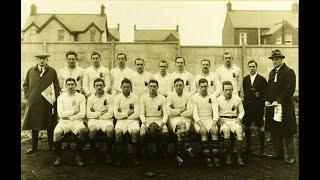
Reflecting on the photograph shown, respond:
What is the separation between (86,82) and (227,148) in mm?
1951

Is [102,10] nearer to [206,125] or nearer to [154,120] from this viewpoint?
[154,120]

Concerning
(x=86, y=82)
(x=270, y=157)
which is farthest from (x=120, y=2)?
(x=270, y=157)

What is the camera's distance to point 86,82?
5348 mm

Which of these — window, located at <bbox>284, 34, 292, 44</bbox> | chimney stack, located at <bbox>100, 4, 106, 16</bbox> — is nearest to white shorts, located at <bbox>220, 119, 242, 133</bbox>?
window, located at <bbox>284, 34, 292, 44</bbox>

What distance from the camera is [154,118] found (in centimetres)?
506

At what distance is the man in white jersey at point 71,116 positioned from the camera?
16.0ft

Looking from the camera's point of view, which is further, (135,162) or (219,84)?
(219,84)

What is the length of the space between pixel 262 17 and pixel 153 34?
59.4 inches

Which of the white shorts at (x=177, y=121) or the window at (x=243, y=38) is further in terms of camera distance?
the window at (x=243, y=38)

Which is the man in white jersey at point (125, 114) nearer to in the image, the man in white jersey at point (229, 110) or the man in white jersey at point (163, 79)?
the man in white jersey at point (163, 79)

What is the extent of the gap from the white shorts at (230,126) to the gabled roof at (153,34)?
1.38 m

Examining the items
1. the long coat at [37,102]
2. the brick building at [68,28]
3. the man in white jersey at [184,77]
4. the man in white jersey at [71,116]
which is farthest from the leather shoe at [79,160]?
the brick building at [68,28]
